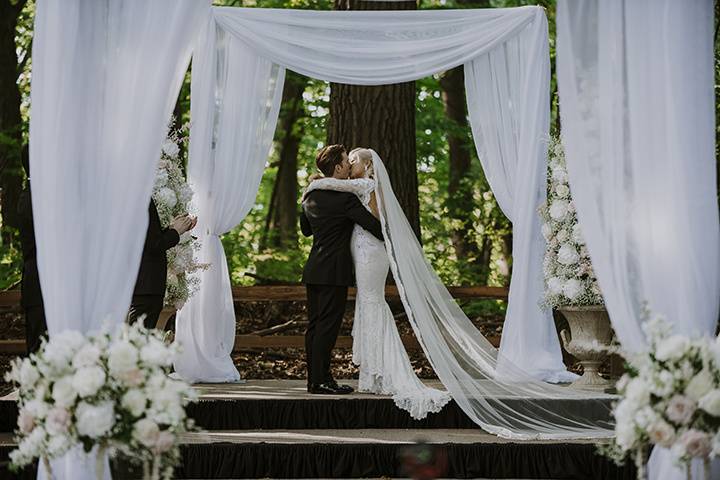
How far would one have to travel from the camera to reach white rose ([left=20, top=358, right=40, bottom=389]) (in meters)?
4.18

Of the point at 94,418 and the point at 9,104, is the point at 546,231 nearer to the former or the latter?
the point at 94,418

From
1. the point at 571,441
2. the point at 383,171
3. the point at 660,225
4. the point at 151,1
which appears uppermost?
the point at 151,1

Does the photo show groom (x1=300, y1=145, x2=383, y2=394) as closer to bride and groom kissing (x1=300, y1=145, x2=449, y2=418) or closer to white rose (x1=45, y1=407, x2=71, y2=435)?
bride and groom kissing (x1=300, y1=145, x2=449, y2=418)

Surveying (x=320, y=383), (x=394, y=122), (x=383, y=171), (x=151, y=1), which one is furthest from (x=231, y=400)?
(x=394, y=122)

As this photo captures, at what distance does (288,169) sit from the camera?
16062mm

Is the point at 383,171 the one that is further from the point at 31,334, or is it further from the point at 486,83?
the point at 31,334

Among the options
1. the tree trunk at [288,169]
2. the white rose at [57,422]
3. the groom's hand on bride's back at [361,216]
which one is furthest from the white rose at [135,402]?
the tree trunk at [288,169]

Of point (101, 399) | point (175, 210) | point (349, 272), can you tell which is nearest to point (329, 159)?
point (349, 272)

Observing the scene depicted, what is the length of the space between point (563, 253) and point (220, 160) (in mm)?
2651

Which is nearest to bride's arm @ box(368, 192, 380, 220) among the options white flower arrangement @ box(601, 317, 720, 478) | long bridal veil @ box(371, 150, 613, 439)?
long bridal veil @ box(371, 150, 613, 439)

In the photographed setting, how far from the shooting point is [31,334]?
6449 mm

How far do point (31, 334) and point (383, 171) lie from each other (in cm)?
255

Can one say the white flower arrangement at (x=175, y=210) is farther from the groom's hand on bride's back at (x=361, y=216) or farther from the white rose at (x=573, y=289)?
the white rose at (x=573, y=289)

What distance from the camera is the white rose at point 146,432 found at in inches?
160
